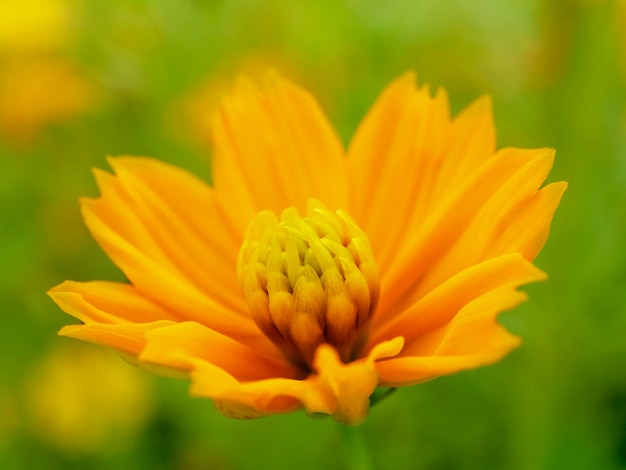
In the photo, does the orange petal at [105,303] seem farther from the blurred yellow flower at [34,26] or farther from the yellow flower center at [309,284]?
the blurred yellow flower at [34,26]

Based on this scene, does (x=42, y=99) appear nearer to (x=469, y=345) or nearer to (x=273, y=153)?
(x=273, y=153)

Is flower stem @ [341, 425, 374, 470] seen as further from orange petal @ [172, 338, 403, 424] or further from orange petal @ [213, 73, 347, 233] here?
orange petal @ [213, 73, 347, 233]

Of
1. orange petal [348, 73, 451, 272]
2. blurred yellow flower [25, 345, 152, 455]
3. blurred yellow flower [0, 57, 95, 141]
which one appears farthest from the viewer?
blurred yellow flower [0, 57, 95, 141]

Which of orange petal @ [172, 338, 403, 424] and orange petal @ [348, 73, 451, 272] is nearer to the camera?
orange petal @ [172, 338, 403, 424]

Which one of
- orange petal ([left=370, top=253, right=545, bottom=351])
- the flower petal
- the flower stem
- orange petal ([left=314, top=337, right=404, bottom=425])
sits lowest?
the flower stem

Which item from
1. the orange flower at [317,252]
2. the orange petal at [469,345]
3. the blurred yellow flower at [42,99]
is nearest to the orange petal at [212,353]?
the orange flower at [317,252]

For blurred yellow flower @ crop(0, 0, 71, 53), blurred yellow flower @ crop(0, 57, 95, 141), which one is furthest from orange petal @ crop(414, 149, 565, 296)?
blurred yellow flower @ crop(0, 0, 71, 53)
